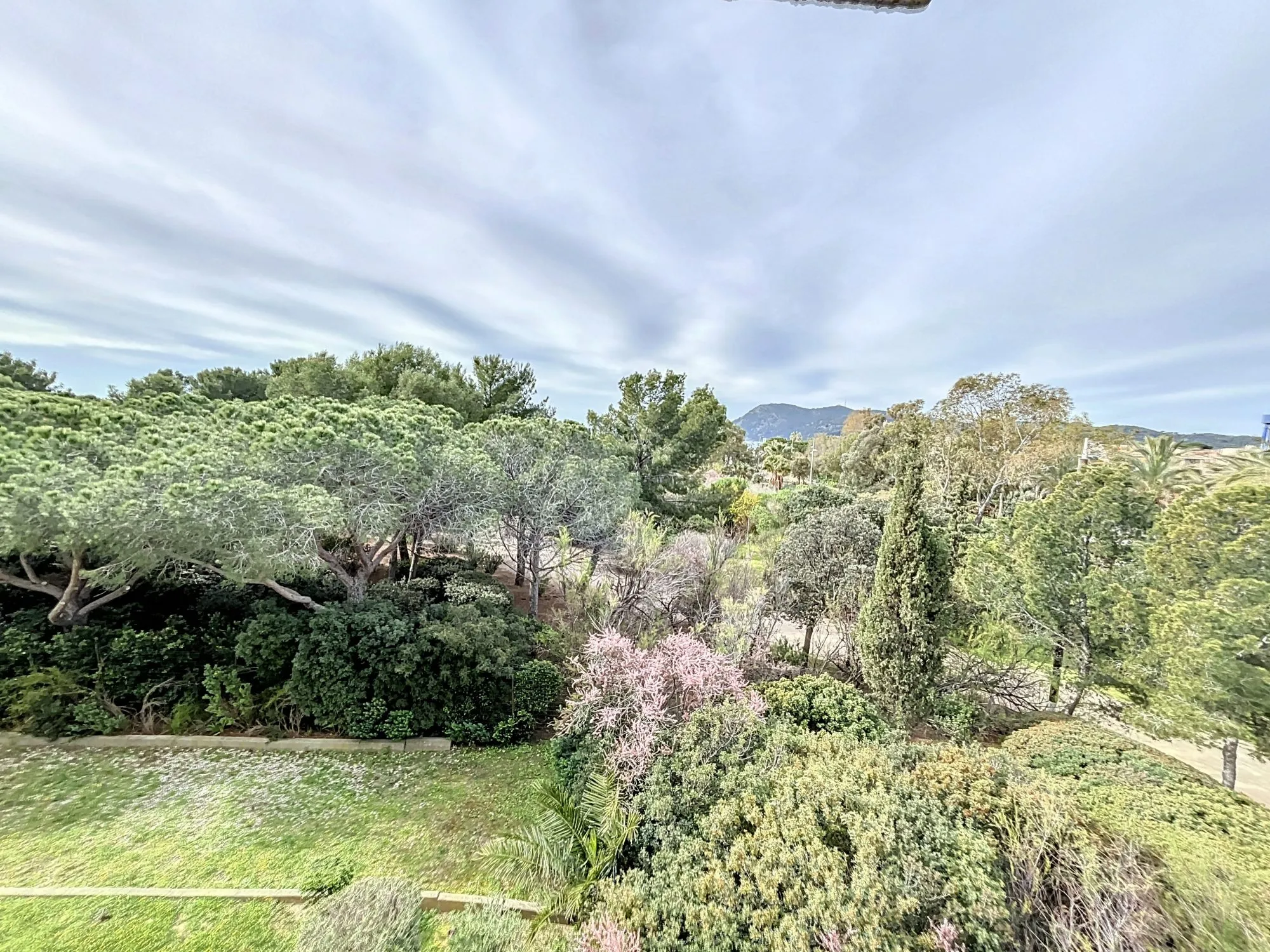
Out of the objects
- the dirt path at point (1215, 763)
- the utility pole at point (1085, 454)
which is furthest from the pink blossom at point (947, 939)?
the utility pole at point (1085, 454)

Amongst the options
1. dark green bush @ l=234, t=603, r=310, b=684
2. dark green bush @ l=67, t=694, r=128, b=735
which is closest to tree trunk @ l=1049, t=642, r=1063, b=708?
dark green bush @ l=234, t=603, r=310, b=684

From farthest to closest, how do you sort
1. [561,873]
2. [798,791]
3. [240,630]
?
[240,630] → [561,873] → [798,791]

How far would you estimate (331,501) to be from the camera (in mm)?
6199

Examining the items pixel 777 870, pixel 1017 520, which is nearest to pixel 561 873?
pixel 777 870

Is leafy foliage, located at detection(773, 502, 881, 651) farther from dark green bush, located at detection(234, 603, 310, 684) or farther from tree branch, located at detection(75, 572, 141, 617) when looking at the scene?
tree branch, located at detection(75, 572, 141, 617)

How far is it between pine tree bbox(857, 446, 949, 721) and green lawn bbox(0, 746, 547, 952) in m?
5.15

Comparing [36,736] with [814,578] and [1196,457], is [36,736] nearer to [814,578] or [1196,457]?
[814,578]

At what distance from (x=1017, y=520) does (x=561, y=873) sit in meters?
8.06

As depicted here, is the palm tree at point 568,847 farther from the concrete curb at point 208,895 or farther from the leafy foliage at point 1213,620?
the leafy foliage at point 1213,620

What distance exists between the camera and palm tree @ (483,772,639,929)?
3.77m

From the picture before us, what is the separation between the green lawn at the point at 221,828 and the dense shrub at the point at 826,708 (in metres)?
3.33

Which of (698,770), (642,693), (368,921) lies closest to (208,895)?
(368,921)

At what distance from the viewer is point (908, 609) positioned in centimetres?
655

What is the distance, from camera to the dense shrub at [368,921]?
299 centimetres
